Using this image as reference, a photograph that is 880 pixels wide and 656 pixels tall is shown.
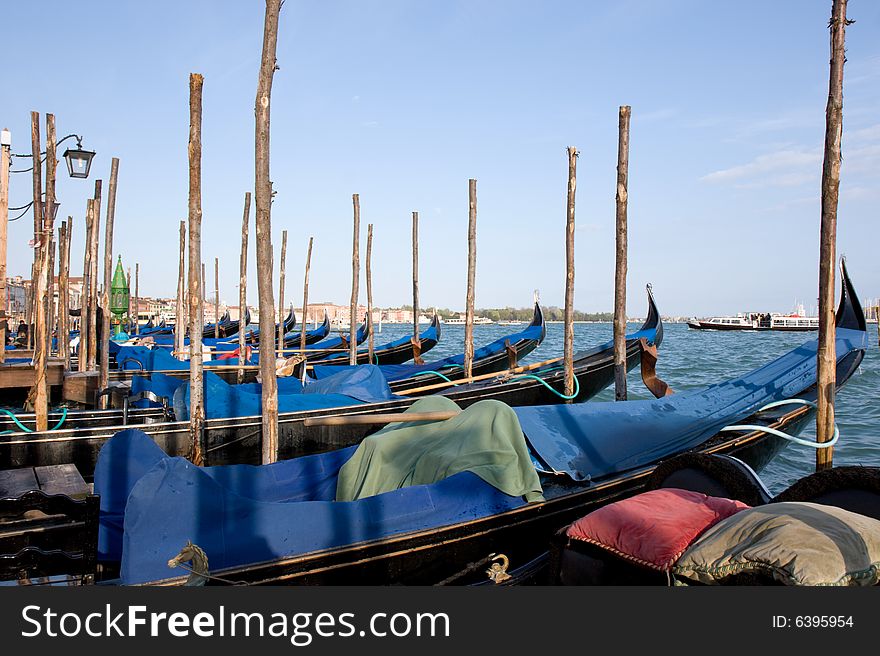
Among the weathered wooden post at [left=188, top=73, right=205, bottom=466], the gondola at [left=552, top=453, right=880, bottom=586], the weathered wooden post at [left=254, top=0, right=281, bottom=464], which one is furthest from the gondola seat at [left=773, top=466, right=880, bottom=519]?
the weathered wooden post at [left=188, top=73, right=205, bottom=466]

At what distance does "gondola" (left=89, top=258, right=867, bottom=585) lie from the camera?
10.5 feet

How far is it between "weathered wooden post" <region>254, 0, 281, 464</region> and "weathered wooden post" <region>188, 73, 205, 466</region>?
88cm

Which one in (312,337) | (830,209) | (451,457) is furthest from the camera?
(312,337)

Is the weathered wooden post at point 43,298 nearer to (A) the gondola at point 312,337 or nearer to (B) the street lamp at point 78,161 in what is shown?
(B) the street lamp at point 78,161

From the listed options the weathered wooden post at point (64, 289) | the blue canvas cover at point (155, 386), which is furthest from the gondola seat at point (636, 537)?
the weathered wooden post at point (64, 289)

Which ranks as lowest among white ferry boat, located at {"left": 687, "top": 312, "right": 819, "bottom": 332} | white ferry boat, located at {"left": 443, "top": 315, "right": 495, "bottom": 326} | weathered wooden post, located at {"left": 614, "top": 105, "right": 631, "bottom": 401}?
white ferry boat, located at {"left": 443, "top": 315, "right": 495, "bottom": 326}

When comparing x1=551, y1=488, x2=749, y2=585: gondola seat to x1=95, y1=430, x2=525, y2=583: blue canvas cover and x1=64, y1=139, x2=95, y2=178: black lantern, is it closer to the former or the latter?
x1=95, y1=430, x2=525, y2=583: blue canvas cover

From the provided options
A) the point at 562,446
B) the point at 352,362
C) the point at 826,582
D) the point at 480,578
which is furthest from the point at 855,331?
the point at 352,362

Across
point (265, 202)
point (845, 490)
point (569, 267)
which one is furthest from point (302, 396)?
point (845, 490)

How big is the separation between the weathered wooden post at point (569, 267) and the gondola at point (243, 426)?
1.00 feet

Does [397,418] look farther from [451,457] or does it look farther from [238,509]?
[238,509]

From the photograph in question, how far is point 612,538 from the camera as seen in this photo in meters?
2.95

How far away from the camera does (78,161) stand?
688 cm

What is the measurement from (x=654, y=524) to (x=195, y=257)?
174 inches
